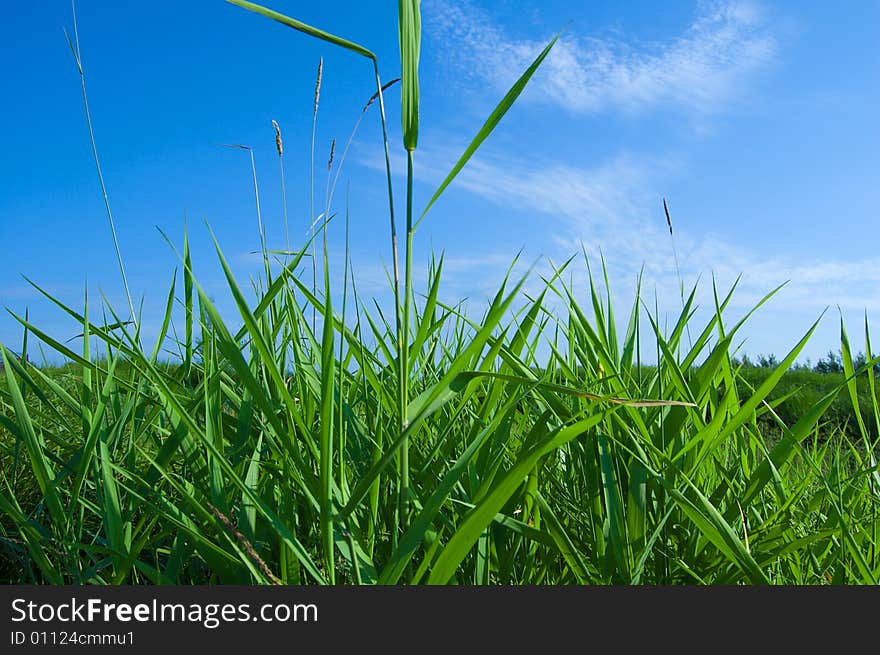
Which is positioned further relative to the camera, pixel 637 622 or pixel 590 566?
pixel 590 566

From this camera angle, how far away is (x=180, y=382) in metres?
1.23

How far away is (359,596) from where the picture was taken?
75cm

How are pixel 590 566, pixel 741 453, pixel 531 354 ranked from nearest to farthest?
pixel 590 566, pixel 741 453, pixel 531 354

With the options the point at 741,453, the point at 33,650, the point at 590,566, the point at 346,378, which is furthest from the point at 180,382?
the point at 741,453

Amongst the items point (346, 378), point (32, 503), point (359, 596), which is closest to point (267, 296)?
point (346, 378)

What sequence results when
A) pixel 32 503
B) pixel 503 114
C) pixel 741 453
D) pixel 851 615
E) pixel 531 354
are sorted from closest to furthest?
pixel 503 114, pixel 851 615, pixel 741 453, pixel 531 354, pixel 32 503

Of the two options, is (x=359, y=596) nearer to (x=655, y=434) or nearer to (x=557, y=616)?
(x=557, y=616)

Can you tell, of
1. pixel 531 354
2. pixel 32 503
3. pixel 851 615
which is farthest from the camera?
pixel 32 503

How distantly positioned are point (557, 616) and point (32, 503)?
4.55 feet

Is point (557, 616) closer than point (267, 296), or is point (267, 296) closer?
point (557, 616)

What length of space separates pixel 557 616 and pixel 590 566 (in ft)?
0.75

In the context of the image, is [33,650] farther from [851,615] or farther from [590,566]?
[851,615]

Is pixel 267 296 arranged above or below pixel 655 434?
above

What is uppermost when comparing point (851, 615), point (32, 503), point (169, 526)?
point (32, 503)
